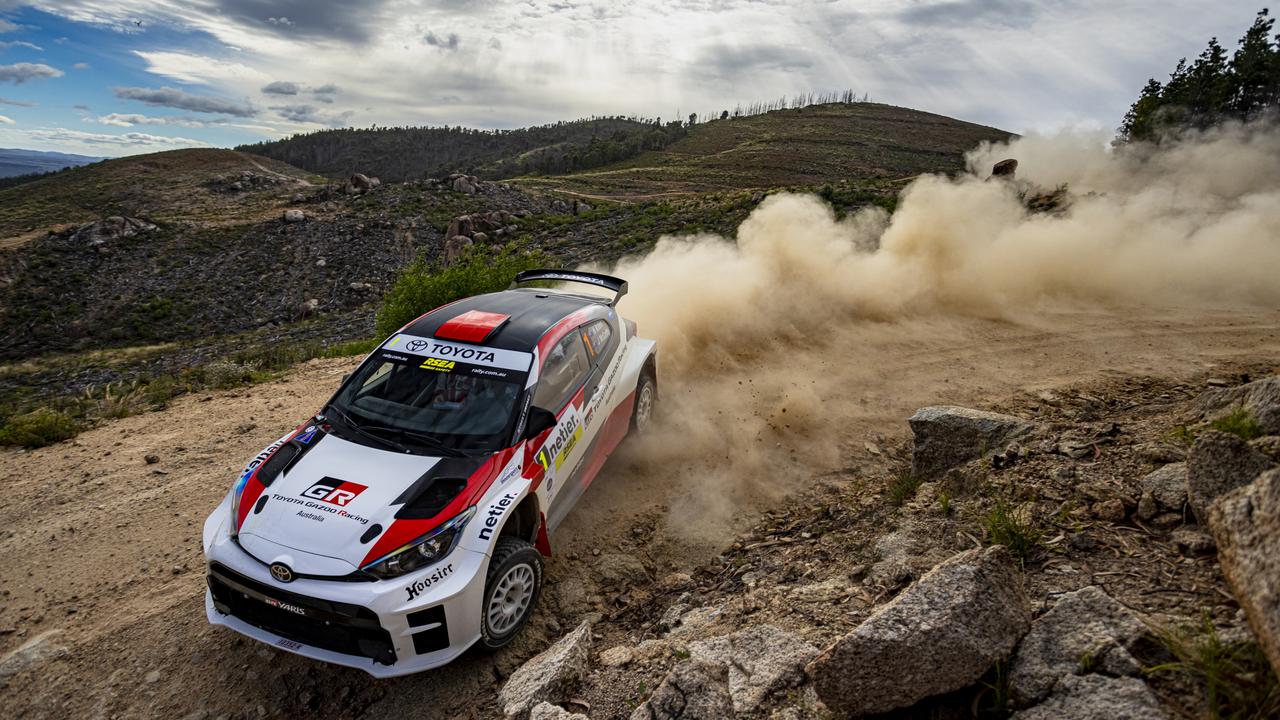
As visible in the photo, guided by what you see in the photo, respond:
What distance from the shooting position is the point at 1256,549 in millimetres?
2225

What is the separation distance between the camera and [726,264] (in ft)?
36.7

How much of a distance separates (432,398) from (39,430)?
634 centimetres

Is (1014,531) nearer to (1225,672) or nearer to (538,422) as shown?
(1225,672)

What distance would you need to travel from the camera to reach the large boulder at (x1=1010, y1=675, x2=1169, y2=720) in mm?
2207

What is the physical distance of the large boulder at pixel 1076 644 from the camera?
2.49 m

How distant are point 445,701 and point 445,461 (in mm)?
1477

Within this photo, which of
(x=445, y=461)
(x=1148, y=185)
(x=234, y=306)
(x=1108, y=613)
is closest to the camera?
(x=1108, y=613)

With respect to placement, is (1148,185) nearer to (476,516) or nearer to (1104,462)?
(1104,462)

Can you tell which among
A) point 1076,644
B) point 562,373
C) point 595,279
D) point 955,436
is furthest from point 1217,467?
point 595,279

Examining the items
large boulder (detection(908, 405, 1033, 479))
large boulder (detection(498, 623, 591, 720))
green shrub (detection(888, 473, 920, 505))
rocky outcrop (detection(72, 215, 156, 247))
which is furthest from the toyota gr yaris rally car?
rocky outcrop (detection(72, 215, 156, 247))

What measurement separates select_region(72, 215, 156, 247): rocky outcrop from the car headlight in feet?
126

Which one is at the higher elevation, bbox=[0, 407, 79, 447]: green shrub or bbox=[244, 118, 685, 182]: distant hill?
bbox=[244, 118, 685, 182]: distant hill

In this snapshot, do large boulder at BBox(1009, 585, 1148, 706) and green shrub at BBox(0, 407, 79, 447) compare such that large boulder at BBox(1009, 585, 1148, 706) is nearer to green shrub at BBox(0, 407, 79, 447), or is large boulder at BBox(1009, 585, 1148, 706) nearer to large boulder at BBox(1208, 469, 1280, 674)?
large boulder at BBox(1208, 469, 1280, 674)

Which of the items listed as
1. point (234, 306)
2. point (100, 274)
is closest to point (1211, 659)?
Result: point (234, 306)
